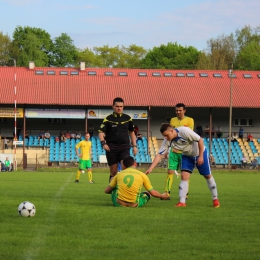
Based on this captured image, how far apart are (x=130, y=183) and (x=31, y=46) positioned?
3053 inches

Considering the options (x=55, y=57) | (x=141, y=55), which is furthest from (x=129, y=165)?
(x=141, y=55)

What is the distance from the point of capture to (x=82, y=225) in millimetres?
9383

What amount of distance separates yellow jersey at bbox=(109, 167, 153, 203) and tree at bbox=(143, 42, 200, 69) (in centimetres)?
8419

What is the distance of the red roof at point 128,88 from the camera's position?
172ft

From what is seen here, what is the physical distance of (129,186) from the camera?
11.8 m

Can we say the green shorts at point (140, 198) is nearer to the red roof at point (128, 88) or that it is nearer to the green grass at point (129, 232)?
the green grass at point (129, 232)

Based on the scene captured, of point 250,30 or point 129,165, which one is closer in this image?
point 129,165

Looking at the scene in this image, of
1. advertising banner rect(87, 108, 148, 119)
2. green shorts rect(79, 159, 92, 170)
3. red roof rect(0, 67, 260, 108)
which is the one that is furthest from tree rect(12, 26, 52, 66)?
green shorts rect(79, 159, 92, 170)

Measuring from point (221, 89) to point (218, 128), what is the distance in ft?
11.1

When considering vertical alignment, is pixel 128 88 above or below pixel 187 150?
above

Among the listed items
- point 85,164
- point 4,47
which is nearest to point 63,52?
point 4,47

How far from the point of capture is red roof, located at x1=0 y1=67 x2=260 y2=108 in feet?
172

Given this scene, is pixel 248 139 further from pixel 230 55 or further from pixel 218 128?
pixel 230 55

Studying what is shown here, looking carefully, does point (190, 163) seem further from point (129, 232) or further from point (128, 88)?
point (128, 88)
